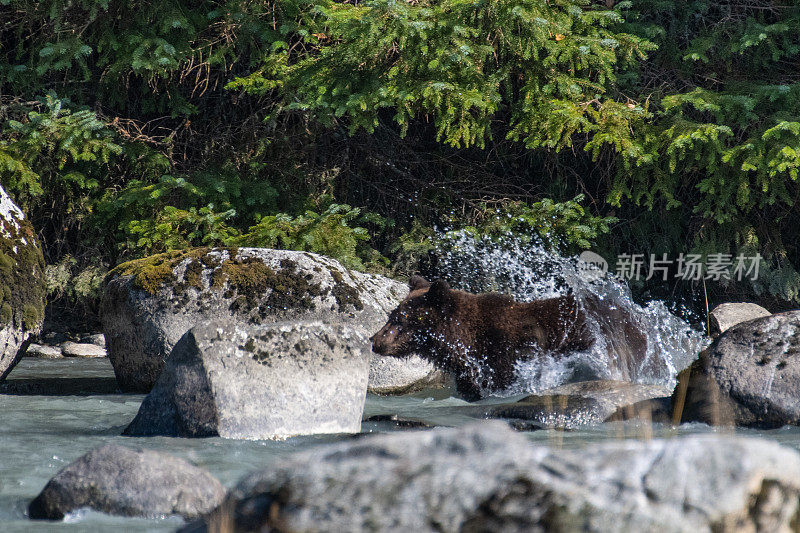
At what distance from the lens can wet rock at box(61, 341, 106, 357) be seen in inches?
405

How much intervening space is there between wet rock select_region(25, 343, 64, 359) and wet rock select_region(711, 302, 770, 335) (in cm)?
837

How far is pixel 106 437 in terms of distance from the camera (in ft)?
16.0

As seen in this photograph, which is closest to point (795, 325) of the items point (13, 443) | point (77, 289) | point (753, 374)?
point (753, 374)

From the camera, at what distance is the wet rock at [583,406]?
5.53m

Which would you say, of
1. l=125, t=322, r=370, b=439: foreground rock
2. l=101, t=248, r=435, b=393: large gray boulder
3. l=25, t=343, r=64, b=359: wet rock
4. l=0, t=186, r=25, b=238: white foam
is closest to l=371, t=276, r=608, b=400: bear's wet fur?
l=101, t=248, r=435, b=393: large gray boulder

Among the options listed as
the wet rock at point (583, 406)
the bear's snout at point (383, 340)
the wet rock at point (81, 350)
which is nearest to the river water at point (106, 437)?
the wet rock at point (583, 406)

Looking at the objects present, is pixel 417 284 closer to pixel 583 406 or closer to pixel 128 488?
pixel 583 406

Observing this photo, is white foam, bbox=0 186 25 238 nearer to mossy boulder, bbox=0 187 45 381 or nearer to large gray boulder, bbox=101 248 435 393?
mossy boulder, bbox=0 187 45 381

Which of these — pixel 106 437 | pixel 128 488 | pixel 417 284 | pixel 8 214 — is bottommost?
pixel 106 437

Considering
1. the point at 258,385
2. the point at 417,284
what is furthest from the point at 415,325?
the point at 258,385

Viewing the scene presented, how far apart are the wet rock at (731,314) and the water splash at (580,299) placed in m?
0.26

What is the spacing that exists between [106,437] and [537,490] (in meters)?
3.56

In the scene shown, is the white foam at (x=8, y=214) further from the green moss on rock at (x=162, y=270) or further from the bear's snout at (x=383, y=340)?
the bear's snout at (x=383, y=340)

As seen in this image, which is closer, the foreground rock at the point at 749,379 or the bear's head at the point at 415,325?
the foreground rock at the point at 749,379
